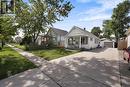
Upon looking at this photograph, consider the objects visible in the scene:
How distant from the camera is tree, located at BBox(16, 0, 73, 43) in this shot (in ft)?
88.6

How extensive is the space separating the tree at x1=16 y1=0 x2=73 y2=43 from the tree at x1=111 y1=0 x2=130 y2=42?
26016mm

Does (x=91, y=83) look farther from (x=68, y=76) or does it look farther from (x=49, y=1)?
(x=49, y=1)

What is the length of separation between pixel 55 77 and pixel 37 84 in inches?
52.4

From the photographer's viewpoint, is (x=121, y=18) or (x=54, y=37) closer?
(x=54, y=37)

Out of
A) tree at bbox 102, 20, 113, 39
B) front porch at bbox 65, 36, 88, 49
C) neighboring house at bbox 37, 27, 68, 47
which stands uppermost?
tree at bbox 102, 20, 113, 39

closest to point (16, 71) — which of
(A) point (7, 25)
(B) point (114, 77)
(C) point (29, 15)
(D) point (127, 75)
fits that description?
(A) point (7, 25)

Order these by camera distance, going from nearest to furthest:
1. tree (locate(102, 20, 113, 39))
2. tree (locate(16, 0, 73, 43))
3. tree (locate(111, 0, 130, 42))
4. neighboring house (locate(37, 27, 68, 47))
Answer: tree (locate(16, 0, 73, 43)) < neighboring house (locate(37, 27, 68, 47)) < tree (locate(111, 0, 130, 42)) < tree (locate(102, 20, 113, 39))

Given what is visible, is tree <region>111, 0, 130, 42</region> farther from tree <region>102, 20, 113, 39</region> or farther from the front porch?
the front porch

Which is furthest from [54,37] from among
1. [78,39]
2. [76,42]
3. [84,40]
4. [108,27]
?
[108,27]

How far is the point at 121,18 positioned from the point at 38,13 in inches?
1219

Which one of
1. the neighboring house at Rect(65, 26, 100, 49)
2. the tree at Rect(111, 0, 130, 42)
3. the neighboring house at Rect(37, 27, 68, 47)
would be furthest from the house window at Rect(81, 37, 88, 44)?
the tree at Rect(111, 0, 130, 42)

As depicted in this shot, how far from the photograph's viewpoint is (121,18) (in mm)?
47781

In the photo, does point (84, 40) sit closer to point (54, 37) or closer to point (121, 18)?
point (54, 37)

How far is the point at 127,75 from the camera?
28.5 feet
